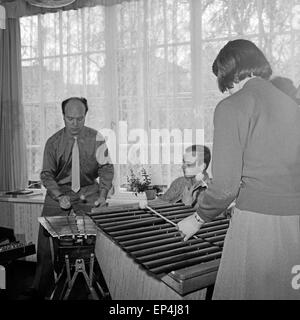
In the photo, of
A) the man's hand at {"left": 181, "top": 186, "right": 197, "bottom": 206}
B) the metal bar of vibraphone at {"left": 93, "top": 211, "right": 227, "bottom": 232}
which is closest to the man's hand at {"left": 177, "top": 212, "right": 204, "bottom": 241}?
the metal bar of vibraphone at {"left": 93, "top": 211, "right": 227, "bottom": 232}

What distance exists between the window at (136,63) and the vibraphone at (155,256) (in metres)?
1.18

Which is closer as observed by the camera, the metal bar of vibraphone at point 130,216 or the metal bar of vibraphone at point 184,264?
the metal bar of vibraphone at point 184,264

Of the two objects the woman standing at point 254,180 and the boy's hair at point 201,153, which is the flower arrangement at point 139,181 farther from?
the woman standing at point 254,180

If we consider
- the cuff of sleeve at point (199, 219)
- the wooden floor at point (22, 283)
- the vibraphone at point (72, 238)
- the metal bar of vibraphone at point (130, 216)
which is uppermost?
the cuff of sleeve at point (199, 219)

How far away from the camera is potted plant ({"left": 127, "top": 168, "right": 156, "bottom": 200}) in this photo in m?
2.61

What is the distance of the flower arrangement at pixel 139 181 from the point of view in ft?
8.71

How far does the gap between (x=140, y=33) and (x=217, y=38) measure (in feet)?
1.59

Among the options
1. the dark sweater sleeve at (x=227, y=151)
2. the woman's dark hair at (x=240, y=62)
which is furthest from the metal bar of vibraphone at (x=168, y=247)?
the woman's dark hair at (x=240, y=62)

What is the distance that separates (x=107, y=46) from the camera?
2746 mm

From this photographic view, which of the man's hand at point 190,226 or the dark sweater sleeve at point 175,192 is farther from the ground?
the man's hand at point 190,226

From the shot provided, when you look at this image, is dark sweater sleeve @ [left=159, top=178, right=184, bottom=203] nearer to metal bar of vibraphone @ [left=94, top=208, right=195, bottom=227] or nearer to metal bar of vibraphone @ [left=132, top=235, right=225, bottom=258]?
metal bar of vibraphone @ [left=94, top=208, right=195, bottom=227]
